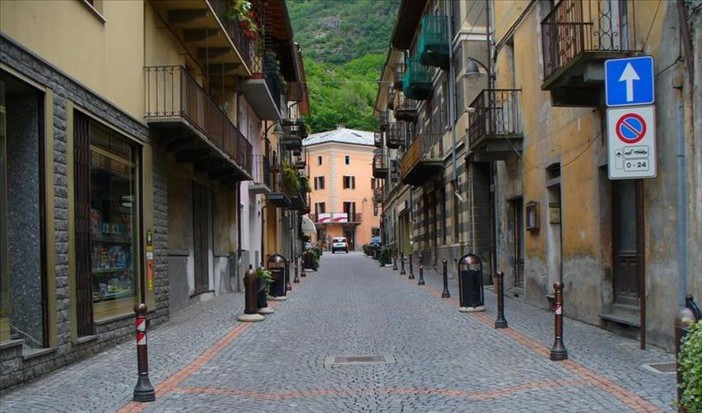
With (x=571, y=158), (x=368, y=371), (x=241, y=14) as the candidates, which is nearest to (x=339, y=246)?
(x=241, y=14)

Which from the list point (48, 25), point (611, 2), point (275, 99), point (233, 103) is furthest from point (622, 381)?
point (275, 99)

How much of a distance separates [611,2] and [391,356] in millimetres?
5845

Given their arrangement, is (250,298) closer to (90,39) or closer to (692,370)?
(90,39)

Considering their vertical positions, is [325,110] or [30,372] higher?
[325,110]

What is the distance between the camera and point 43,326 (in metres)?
8.03

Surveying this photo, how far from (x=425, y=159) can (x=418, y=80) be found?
3.71 meters

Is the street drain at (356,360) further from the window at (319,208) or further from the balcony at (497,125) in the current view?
the window at (319,208)

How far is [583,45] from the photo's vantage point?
398 inches

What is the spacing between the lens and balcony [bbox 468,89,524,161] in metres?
15.7

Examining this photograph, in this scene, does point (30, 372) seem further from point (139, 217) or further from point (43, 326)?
point (139, 217)

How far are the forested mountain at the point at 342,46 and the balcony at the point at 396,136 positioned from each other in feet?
93.5

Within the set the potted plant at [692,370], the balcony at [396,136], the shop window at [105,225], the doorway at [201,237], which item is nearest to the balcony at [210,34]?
the doorway at [201,237]

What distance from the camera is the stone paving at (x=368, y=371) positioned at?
659 centimetres

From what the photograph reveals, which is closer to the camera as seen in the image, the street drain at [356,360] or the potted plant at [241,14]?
the street drain at [356,360]
